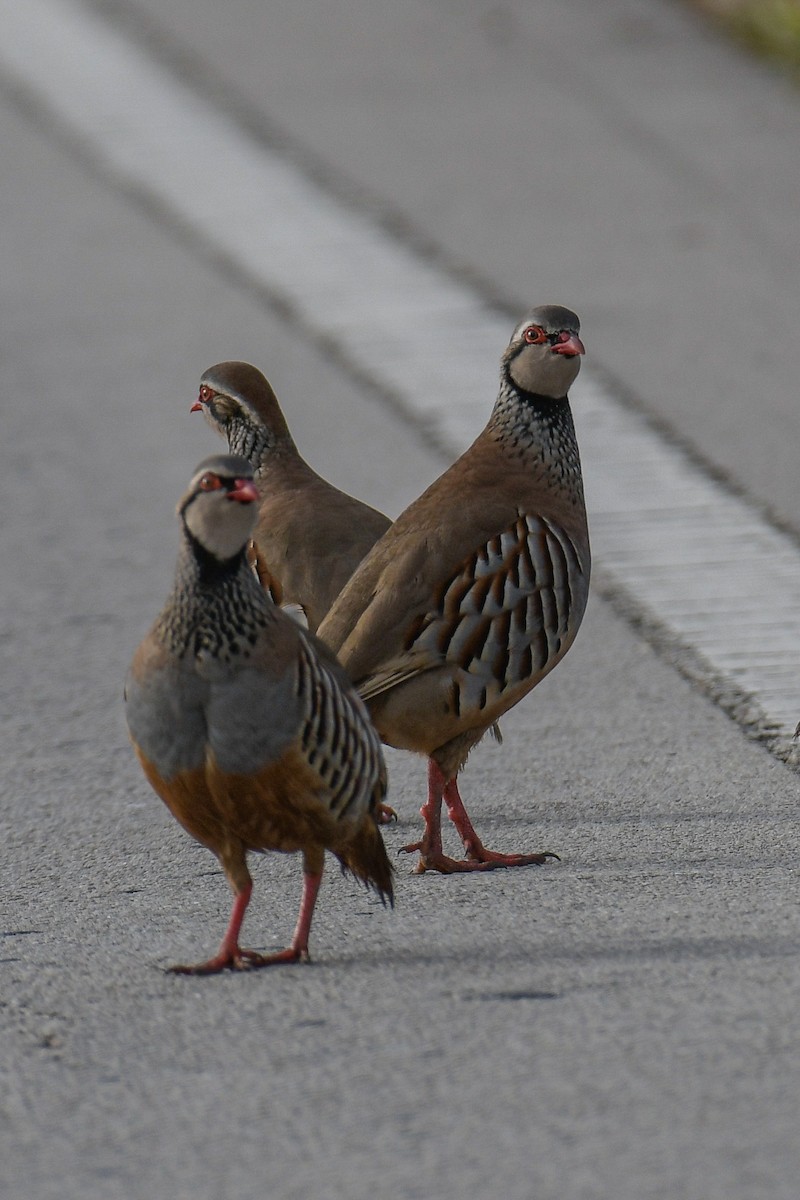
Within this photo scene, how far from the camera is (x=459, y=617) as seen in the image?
5570 millimetres

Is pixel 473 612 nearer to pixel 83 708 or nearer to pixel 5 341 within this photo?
pixel 83 708

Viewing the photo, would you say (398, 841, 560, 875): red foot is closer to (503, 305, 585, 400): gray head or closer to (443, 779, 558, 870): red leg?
(443, 779, 558, 870): red leg

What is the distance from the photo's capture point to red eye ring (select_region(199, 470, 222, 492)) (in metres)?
4.71

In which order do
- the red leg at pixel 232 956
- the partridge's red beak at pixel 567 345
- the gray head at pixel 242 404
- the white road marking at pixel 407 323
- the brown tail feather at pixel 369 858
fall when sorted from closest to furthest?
1. the red leg at pixel 232 956
2. the brown tail feather at pixel 369 858
3. the partridge's red beak at pixel 567 345
4. the gray head at pixel 242 404
5. the white road marking at pixel 407 323

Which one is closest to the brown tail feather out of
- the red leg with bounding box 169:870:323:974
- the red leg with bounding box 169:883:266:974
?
the red leg with bounding box 169:870:323:974

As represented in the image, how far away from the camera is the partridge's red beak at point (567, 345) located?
19.5ft

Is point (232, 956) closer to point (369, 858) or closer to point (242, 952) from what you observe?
point (242, 952)

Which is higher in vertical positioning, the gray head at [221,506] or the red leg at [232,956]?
the gray head at [221,506]

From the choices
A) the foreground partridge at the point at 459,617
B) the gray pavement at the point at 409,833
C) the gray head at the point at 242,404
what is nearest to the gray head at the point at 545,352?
the foreground partridge at the point at 459,617

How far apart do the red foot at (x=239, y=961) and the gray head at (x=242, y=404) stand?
1930 mm

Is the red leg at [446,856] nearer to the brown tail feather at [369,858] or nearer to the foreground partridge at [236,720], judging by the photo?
the brown tail feather at [369,858]

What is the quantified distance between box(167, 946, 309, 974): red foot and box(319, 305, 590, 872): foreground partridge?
2.64ft

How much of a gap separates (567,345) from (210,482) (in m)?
1.56

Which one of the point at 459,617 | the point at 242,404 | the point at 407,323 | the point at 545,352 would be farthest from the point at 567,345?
the point at 407,323
